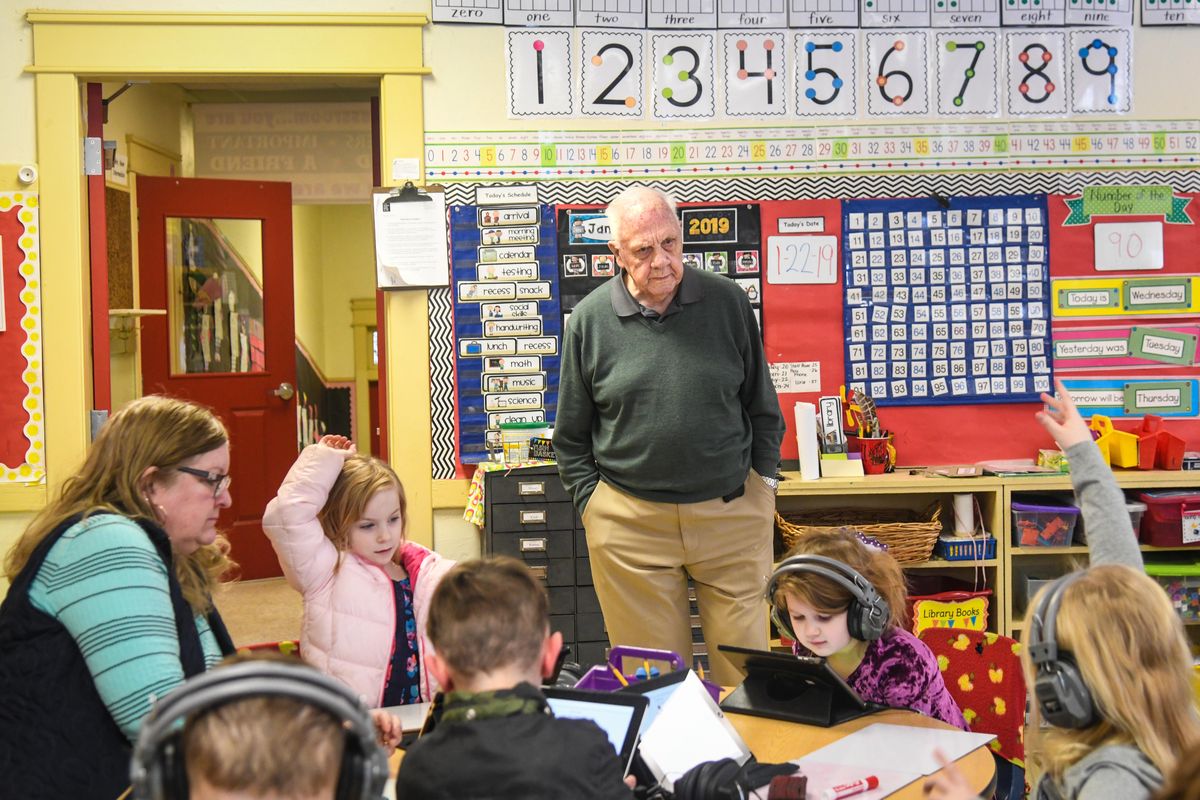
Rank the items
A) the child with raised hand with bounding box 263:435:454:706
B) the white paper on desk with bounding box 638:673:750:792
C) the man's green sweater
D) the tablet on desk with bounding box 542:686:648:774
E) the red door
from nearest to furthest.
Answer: the tablet on desk with bounding box 542:686:648:774
the white paper on desk with bounding box 638:673:750:792
the child with raised hand with bounding box 263:435:454:706
the man's green sweater
the red door

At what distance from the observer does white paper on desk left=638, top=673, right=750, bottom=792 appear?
185 cm

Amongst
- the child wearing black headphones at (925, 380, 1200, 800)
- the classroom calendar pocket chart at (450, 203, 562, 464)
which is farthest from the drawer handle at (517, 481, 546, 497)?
the child wearing black headphones at (925, 380, 1200, 800)

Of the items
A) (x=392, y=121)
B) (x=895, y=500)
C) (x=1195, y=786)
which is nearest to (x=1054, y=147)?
(x=895, y=500)

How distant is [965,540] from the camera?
445 cm

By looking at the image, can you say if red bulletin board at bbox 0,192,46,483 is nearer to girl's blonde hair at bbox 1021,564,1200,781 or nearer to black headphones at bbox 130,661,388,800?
black headphones at bbox 130,661,388,800

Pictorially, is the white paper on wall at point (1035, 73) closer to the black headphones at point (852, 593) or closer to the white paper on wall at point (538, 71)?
the white paper on wall at point (538, 71)

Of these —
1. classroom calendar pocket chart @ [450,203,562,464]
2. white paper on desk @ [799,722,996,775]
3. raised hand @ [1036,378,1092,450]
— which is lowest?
white paper on desk @ [799,722,996,775]

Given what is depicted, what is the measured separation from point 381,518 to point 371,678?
0.34 m

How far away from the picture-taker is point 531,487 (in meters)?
4.35

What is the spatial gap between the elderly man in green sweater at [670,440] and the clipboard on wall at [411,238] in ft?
4.97

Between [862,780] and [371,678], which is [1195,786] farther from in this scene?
[371,678]

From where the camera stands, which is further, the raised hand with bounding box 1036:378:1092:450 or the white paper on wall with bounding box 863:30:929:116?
the white paper on wall with bounding box 863:30:929:116

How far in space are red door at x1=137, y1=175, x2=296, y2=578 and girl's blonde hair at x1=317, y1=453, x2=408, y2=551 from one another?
3619mm

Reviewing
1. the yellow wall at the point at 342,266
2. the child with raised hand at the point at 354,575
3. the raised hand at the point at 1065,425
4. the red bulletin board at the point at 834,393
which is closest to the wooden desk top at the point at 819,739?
the raised hand at the point at 1065,425
